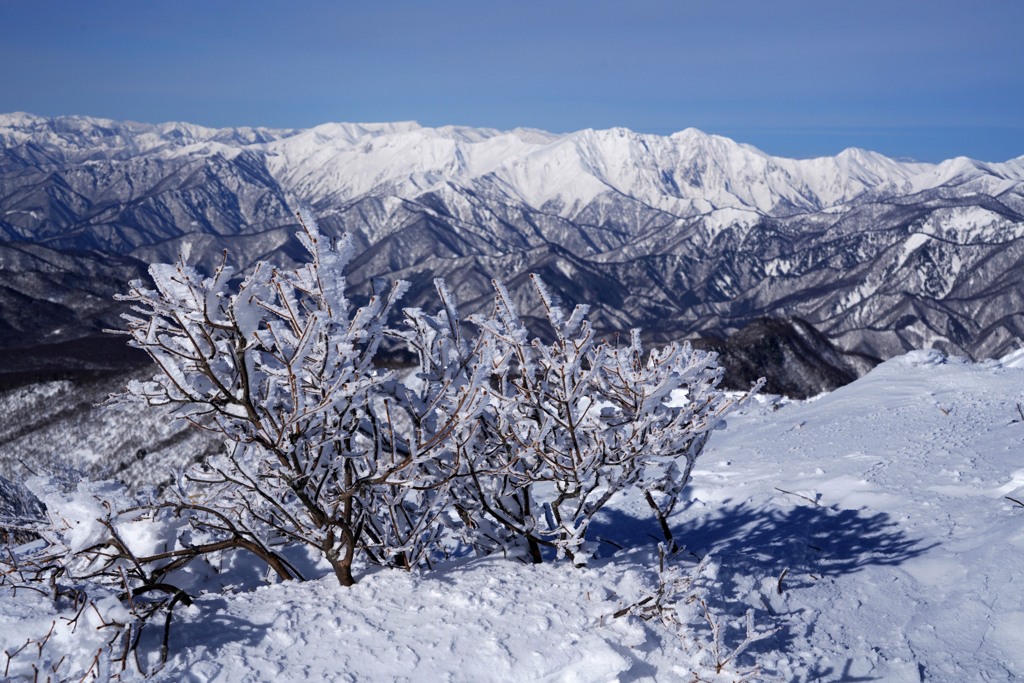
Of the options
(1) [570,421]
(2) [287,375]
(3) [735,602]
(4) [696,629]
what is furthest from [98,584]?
(3) [735,602]

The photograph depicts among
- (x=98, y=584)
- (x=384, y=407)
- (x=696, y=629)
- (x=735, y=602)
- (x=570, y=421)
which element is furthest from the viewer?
(x=735, y=602)

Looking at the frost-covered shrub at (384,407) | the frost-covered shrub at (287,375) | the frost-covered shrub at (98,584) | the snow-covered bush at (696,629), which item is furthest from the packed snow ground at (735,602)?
the frost-covered shrub at (287,375)

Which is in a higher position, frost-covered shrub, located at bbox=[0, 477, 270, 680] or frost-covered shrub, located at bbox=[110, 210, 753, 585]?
frost-covered shrub, located at bbox=[110, 210, 753, 585]

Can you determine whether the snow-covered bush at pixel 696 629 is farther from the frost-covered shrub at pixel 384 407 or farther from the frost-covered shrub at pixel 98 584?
the frost-covered shrub at pixel 98 584

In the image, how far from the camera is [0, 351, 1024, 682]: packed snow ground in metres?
5.31

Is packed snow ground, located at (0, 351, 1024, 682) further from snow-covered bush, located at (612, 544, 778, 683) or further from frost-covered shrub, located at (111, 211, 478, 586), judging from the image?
frost-covered shrub, located at (111, 211, 478, 586)

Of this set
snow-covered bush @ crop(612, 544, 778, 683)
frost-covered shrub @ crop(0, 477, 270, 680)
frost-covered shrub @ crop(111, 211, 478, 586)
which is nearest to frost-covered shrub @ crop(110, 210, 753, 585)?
frost-covered shrub @ crop(111, 211, 478, 586)

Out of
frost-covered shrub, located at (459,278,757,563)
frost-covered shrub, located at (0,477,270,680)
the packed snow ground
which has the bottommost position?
the packed snow ground

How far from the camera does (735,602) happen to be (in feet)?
23.0

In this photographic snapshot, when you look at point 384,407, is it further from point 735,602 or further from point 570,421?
point 735,602

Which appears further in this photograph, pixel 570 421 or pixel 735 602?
pixel 735 602

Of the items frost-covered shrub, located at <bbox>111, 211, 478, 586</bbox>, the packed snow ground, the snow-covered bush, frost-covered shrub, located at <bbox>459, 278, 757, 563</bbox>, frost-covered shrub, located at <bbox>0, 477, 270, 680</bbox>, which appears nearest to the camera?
frost-covered shrub, located at <bbox>111, 211, 478, 586</bbox>

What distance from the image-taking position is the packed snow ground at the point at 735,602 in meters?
5.31

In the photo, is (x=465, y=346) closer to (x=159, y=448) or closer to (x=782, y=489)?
(x=782, y=489)
